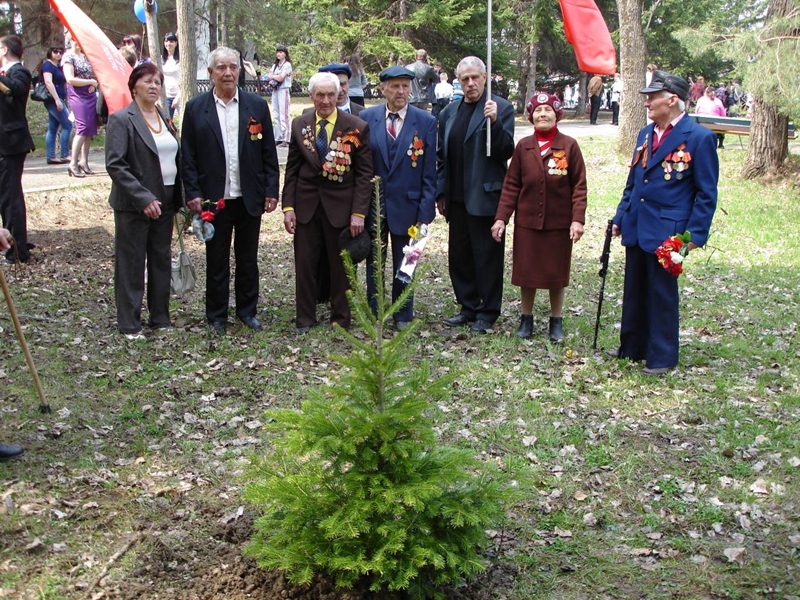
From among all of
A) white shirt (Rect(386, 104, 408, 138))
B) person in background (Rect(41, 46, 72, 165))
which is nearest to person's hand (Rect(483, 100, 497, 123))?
white shirt (Rect(386, 104, 408, 138))

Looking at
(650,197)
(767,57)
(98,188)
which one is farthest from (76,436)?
(767,57)

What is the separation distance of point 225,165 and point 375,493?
4.80 metres

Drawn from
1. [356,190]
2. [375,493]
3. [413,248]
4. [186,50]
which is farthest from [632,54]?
[375,493]

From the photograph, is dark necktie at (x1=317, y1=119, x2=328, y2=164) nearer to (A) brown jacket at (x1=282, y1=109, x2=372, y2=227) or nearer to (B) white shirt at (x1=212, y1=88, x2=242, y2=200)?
(A) brown jacket at (x1=282, y1=109, x2=372, y2=227)

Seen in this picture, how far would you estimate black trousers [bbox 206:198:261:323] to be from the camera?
7656 mm

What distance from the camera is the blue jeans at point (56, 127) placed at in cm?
1423

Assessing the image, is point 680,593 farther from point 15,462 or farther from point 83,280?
point 83,280

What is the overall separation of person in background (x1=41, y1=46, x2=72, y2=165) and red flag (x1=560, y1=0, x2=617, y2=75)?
908 cm

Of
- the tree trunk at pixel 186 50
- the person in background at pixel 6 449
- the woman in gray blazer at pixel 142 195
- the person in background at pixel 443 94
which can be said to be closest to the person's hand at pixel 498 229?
the woman in gray blazer at pixel 142 195

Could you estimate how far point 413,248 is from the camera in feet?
25.2

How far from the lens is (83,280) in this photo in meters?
9.27

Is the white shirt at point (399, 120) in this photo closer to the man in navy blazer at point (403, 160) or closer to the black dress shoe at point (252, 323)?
the man in navy blazer at point (403, 160)

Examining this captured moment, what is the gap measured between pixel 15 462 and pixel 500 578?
313 centimetres

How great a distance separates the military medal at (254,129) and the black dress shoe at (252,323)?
176cm
